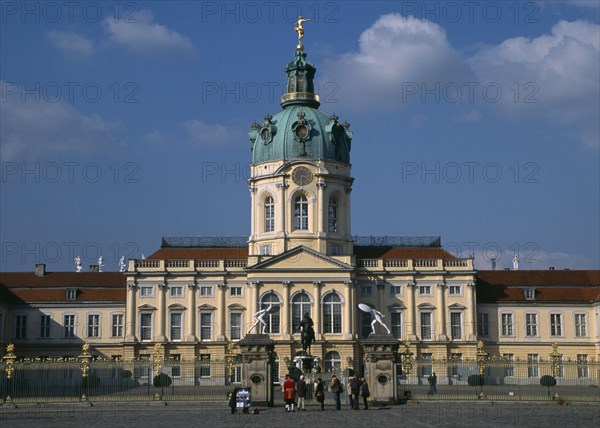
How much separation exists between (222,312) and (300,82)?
2232cm

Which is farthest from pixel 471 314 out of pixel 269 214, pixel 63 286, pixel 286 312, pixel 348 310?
pixel 63 286

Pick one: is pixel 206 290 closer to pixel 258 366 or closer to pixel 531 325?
pixel 531 325

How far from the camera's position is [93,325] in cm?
8450

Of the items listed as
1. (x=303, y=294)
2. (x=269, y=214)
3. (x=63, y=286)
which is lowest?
(x=303, y=294)

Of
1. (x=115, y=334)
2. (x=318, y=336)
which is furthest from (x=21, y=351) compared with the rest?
(x=318, y=336)

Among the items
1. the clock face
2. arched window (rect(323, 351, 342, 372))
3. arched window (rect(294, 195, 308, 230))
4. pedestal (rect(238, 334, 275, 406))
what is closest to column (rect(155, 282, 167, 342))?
arched window (rect(294, 195, 308, 230))

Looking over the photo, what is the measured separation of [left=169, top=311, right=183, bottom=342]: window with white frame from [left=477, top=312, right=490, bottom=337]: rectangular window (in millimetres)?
25921

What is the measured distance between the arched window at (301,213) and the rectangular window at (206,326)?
10.8 m

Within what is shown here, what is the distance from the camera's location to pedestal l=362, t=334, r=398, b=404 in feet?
142

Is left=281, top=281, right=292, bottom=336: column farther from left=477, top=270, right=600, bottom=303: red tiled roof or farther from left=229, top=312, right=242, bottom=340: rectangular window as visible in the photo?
left=477, top=270, right=600, bottom=303: red tiled roof

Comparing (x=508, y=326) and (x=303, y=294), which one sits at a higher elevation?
(x=303, y=294)

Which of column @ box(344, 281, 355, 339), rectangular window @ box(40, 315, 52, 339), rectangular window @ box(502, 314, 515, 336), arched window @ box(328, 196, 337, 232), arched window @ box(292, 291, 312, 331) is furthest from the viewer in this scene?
arched window @ box(328, 196, 337, 232)

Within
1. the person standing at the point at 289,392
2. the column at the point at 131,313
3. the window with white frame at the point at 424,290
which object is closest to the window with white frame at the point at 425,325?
the window with white frame at the point at 424,290

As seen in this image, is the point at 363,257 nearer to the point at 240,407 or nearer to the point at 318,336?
the point at 318,336
